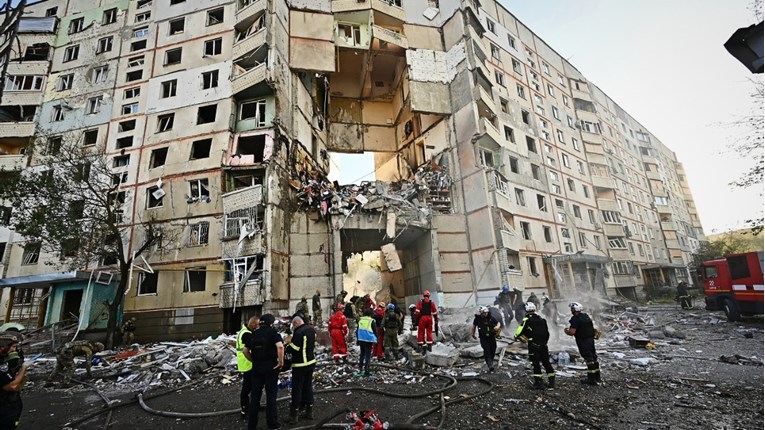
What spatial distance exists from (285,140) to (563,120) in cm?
2992

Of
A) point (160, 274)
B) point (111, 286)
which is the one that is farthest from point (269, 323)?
point (111, 286)

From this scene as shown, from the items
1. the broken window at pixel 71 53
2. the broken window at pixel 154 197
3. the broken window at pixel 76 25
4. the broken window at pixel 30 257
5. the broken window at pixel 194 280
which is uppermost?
the broken window at pixel 76 25

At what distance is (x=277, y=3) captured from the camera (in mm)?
22953

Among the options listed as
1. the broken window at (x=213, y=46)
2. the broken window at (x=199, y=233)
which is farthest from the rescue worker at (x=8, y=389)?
the broken window at (x=213, y=46)

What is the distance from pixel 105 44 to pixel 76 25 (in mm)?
4642

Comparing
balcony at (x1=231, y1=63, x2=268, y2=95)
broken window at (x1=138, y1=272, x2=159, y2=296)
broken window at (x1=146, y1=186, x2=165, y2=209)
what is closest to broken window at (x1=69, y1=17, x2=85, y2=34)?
balcony at (x1=231, y1=63, x2=268, y2=95)

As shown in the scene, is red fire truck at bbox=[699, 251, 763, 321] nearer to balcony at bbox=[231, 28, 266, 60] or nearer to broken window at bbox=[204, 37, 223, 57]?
balcony at bbox=[231, 28, 266, 60]

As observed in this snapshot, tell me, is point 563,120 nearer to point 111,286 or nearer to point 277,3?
point 277,3

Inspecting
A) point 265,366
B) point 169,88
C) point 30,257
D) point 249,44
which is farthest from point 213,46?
point 265,366

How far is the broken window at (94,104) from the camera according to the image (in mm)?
23906

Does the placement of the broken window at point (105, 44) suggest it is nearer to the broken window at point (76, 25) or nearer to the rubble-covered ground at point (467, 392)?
the broken window at point (76, 25)

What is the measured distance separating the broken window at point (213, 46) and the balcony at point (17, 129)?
48.0ft

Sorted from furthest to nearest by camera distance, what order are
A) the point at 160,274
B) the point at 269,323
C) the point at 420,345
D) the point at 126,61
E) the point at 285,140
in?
the point at 126,61 → the point at 285,140 → the point at 160,274 → the point at 420,345 → the point at 269,323

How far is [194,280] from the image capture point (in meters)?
18.3
